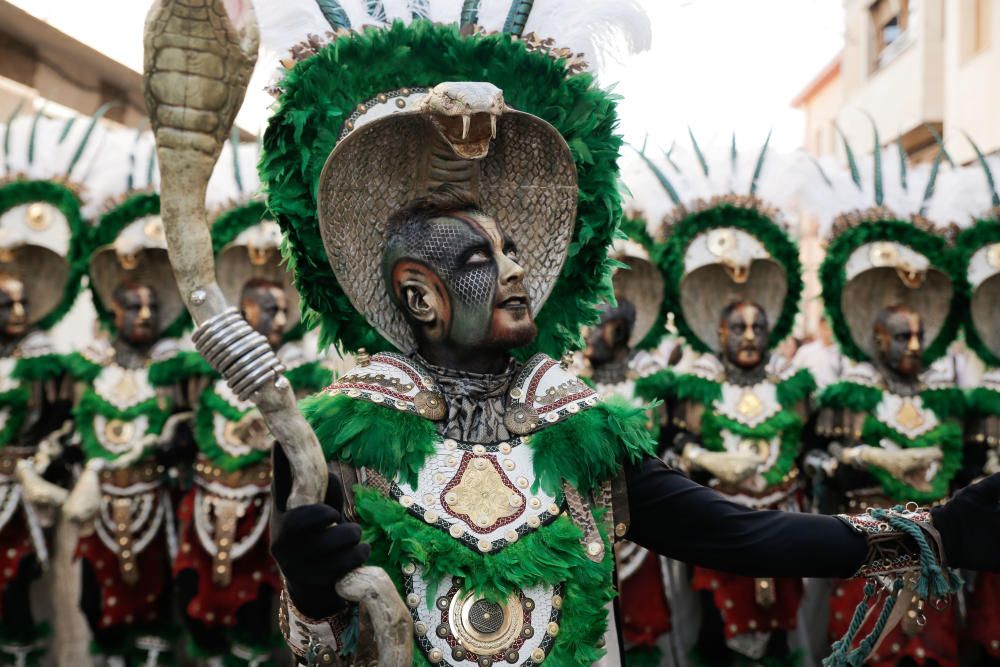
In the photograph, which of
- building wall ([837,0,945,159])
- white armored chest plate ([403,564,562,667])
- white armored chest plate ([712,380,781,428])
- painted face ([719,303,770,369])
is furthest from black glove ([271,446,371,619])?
building wall ([837,0,945,159])

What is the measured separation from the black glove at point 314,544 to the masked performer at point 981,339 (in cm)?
452

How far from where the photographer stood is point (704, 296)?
5910mm

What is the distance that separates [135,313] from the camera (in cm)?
564

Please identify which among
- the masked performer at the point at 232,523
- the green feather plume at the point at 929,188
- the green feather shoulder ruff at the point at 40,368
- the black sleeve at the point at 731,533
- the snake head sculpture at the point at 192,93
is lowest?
the masked performer at the point at 232,523

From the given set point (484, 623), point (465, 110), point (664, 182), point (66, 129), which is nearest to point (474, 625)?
point (484, 623)

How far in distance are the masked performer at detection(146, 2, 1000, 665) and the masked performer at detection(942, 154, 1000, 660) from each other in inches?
141

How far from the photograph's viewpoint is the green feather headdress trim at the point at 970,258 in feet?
18.4

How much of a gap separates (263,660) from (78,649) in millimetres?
1328

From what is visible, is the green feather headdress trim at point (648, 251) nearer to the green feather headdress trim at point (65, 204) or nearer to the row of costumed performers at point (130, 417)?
the row of costumed performers at point (130, 417)

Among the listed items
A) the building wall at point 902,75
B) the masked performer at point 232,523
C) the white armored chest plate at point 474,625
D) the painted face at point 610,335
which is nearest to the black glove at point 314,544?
the white armored chest plate at point 474,625

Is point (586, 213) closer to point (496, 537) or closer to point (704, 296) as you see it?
point (496, 537)

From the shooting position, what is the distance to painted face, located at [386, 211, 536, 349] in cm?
225

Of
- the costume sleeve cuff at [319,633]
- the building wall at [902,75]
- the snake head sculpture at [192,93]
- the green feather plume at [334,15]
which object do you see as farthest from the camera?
the building wall at [902,75]

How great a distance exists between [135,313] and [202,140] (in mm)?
4220
